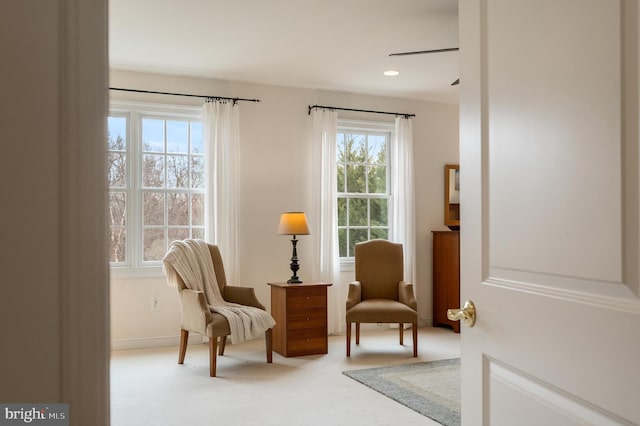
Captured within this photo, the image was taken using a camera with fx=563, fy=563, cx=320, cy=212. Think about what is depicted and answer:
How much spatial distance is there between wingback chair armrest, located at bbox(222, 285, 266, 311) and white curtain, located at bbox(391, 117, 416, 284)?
2094 millimetres

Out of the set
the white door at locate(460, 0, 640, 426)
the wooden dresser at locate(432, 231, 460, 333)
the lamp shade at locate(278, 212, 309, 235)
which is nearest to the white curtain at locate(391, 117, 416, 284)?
the wooden dresser at locate(432, 231, 460, 333)

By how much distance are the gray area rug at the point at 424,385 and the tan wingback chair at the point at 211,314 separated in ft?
3.25

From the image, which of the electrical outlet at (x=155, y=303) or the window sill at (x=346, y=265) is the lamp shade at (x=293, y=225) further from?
the electrical outlet at (x=155, y=303)

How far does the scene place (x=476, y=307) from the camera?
1.43 metres

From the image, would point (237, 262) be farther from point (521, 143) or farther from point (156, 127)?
point (521, 143)

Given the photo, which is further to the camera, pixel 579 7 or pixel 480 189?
pixel 480 189

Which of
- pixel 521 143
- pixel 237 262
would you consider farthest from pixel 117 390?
pixel 521 143

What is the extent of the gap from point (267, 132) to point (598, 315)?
499 centimetres

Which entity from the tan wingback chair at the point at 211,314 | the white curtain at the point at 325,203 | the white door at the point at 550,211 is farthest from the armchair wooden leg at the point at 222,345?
the white door at the point at 550,211

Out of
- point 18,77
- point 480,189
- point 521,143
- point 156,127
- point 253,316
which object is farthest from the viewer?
point 156,127

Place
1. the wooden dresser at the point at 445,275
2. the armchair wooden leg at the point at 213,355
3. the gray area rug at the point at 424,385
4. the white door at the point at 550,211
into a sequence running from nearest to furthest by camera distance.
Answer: the white door at the point at 550,211 → the gray area rug at the point at 424,385 → the armchair wooden leg at the point at 213,355 → the wooden dresser at the point at 445,275

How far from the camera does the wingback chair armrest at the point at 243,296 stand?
496cm

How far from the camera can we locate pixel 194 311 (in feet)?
14.7

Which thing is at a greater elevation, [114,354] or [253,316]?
[253,316]
